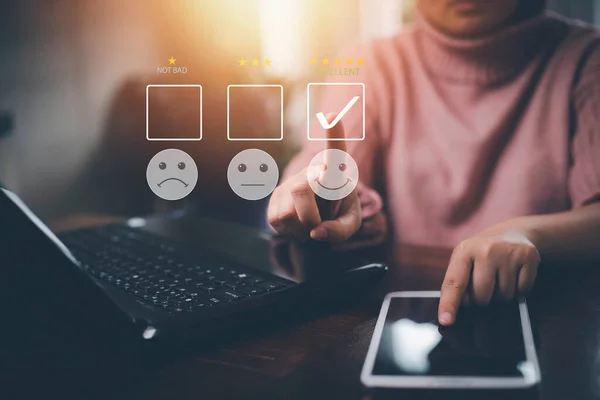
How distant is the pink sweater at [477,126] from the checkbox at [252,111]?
46 mm

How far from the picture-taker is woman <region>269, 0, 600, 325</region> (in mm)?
467

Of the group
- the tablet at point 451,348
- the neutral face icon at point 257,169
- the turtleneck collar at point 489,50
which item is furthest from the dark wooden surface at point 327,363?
the turtleneck collar at point 489,50

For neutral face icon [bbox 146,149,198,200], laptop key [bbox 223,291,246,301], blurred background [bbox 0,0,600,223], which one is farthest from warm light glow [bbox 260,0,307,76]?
laptop key [bbox 223,291,246,301]

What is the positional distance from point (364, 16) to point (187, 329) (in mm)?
395

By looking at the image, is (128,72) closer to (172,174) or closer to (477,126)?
(172,174)

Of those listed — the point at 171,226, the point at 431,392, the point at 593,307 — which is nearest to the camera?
the point at 431,392

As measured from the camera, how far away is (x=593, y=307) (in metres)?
0.37

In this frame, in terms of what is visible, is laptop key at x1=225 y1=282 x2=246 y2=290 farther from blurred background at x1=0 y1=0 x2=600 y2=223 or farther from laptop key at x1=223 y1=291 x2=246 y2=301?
blurred background at x1=0 y1=0 x2=600 y2=223

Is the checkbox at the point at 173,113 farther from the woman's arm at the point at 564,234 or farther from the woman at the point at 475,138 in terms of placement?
the woman's arm at the point at 564,234

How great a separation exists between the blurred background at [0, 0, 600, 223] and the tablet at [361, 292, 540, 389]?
8.0 inches

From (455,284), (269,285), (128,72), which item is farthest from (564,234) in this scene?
(128,72)

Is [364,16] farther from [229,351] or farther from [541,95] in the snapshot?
[229,351]

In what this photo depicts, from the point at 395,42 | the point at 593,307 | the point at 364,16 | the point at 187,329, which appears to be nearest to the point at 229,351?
the point at 187,329

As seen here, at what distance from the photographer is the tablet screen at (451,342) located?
0.28m
